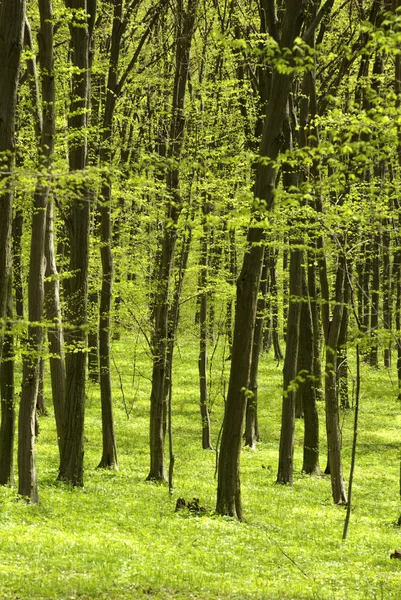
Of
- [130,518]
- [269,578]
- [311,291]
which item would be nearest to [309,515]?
[130,518]

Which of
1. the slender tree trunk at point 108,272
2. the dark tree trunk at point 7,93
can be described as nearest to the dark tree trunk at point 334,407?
the slender tree trunk at point 108,272

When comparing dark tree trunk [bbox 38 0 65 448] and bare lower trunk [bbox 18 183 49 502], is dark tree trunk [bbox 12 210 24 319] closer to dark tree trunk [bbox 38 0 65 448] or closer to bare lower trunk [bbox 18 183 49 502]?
dark tree trunk [bbox 38 0 65 448]

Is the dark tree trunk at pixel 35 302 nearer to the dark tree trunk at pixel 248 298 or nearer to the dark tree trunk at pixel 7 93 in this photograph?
the dark tree trunk at pixel 248 298

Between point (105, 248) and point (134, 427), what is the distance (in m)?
10.5

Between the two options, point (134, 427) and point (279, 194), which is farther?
point (134, 427)

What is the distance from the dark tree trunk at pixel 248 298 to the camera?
1193 centimetres

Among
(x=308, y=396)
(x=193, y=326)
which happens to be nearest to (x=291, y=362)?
(x=308, y=396)

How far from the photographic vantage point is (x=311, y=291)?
68.9 ft

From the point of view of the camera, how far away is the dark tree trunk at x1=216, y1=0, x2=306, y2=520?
11930 mm

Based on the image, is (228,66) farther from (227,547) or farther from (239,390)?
(227,547)

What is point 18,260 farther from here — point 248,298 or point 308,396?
point 248,298

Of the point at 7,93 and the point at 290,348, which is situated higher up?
the point at 7,93

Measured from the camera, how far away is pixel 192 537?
491 inches

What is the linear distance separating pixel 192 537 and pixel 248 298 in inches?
179
